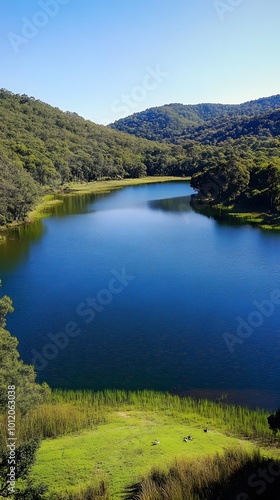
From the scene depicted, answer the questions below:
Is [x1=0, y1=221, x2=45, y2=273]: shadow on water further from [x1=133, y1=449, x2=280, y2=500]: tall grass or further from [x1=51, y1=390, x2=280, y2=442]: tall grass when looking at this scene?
[x1=133, y1=449, x2=280, y2=500]: tall grass

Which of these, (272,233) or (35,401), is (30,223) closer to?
(272,233)

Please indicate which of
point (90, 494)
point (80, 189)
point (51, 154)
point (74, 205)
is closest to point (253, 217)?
point (74, 205)

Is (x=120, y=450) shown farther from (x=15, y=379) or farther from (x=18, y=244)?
(x=18, y=244)

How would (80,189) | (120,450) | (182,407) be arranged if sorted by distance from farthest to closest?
(80,189) < (182,407) < (120,450)

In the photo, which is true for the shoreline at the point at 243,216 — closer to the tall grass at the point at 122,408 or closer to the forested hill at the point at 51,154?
the forested hill at the point at 51,154

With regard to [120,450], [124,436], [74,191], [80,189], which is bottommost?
[124,436]

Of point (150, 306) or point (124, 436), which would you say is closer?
point (124, 436)
